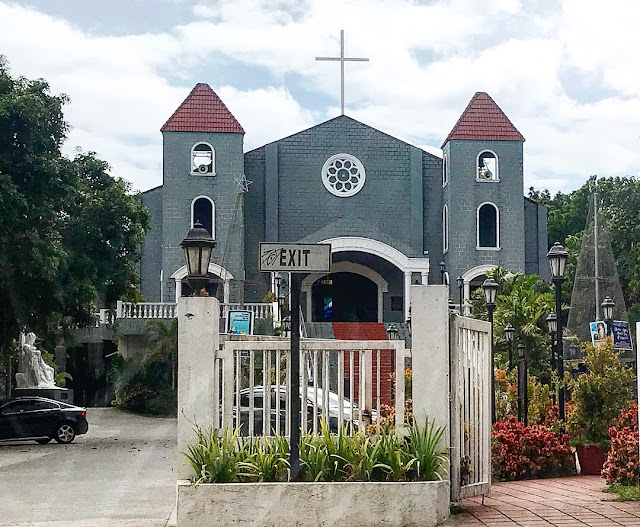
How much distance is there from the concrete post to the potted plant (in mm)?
5540

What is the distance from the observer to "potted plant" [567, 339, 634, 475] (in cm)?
1155

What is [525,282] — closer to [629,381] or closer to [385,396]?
[385,396]

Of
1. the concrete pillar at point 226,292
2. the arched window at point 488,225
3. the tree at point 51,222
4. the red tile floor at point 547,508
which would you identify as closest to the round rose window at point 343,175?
the arched window at point 488,225

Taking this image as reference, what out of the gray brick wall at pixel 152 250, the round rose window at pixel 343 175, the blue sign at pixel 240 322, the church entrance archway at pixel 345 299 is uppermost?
the round rose window at pixel 343 175

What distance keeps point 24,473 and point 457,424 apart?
1002 cm

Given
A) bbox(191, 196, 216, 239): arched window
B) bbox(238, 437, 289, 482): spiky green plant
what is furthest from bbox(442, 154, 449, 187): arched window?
bbox(238, 437, 289, 482): spiky green plant

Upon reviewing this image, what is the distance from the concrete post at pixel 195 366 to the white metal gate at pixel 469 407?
6.56ft

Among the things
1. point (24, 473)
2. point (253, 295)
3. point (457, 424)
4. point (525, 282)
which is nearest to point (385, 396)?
point (24, 473)

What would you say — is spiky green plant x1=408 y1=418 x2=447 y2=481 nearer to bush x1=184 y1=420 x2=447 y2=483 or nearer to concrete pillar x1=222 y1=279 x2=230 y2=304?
bush x1=184 y1=420 x2=447 y2=483

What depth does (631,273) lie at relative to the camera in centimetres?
4366

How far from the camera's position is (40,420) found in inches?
899

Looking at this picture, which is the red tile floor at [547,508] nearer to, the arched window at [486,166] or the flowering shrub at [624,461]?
the flowering shrub at [624,461]

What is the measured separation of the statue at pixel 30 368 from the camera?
29.8m

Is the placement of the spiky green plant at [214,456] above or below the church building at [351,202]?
below
